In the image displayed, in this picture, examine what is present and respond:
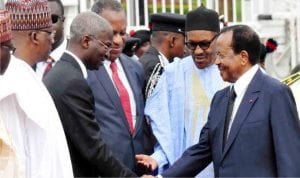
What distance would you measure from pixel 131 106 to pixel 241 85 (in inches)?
40.8

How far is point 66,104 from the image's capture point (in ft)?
17.3

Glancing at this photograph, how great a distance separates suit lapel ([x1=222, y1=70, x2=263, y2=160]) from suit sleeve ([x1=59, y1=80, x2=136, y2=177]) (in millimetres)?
754

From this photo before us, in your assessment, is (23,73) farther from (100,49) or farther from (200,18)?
(200,18)

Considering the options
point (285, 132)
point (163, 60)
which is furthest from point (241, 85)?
point (163, 60)

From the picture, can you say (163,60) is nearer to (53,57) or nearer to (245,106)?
(53,57)

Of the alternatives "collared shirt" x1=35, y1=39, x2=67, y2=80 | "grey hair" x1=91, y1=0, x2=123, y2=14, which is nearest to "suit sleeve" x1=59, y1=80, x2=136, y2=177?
"grey hair" x1=91, y1=0, x2=123, y2=14

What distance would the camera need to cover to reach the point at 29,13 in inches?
199

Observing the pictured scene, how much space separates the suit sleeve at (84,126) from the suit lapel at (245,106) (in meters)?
0.75

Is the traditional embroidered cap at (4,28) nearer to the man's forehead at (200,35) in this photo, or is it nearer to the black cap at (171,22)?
the man's forehead at (200,35)

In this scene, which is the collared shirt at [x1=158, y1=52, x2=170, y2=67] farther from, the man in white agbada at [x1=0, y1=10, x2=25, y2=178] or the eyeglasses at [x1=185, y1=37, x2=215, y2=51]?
the man in white agbada at [x1=0, y1=10, x2=25, y2=178]

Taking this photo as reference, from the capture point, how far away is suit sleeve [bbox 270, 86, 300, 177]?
5.14 meters

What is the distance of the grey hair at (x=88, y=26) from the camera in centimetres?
562

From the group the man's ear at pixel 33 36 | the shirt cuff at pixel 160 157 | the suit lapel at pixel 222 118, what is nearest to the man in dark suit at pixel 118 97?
the shirt cuff at pixel 160 157

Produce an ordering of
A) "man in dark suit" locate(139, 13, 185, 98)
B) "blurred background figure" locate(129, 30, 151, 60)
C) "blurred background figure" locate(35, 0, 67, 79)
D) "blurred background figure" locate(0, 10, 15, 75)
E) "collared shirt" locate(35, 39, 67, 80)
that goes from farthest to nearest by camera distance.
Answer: "blurred background figure" locate(129, 30, 151, 60)
"man in dark suit" locate(139, 13, 185, 98)
"blurred background figure" locate(35, 0, 67, 79)
"collared shirt" locate(35, 39, 67, 80)
"blurred background figure" locate(0, 10, 15, 75)
